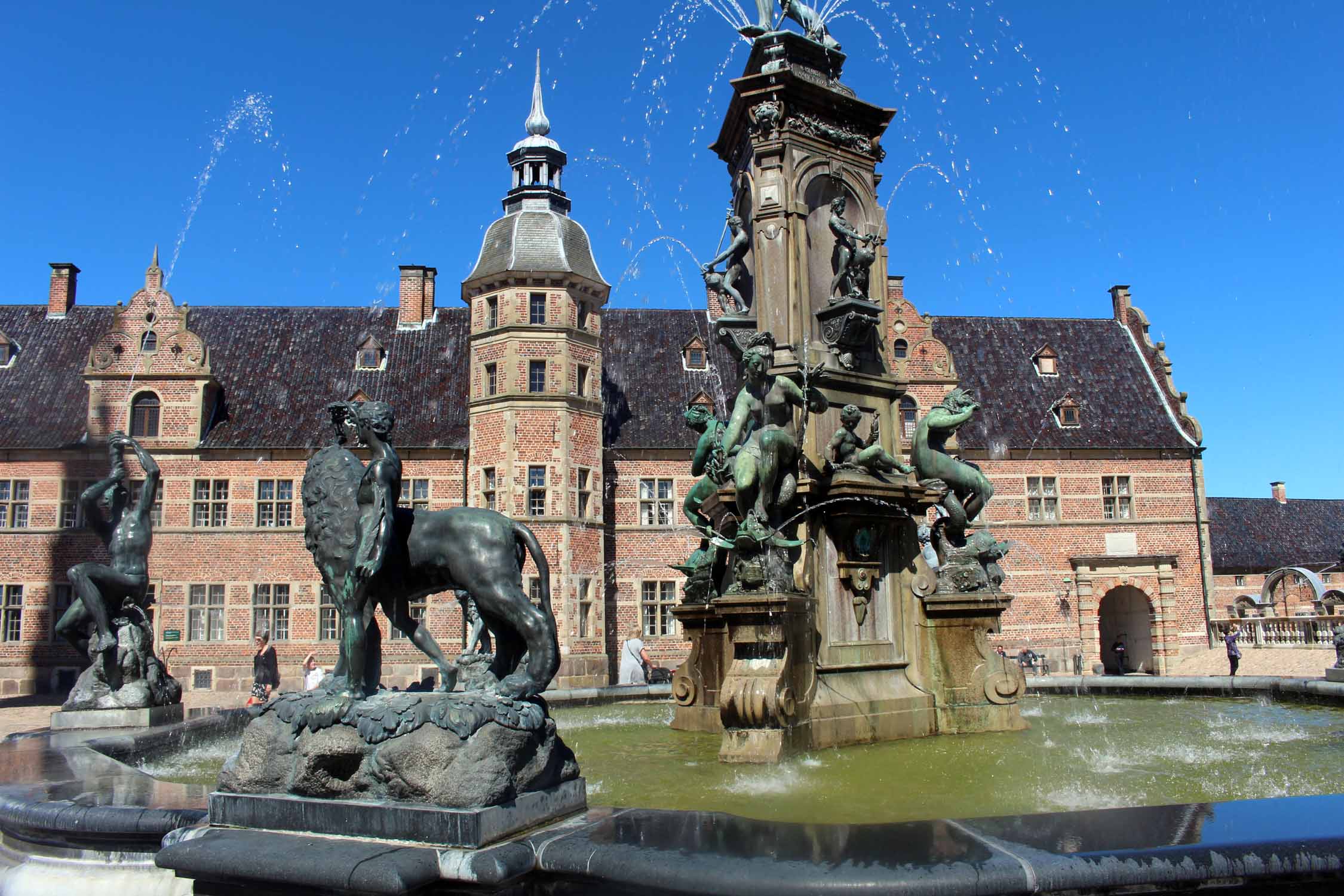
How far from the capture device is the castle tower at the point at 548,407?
30.4 metres

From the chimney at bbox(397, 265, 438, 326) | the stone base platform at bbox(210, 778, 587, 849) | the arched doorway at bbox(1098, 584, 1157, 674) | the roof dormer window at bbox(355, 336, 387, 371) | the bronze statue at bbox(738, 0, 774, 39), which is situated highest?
the chimney at bbox(397, 265, 438, 326)

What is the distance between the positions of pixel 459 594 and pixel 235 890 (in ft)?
6.48

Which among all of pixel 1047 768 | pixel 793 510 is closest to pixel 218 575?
pixel 793 510

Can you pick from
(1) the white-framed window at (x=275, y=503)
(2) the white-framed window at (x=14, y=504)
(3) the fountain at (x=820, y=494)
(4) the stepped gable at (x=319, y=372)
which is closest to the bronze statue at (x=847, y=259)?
(3) the fountain at (x=820, y=494)

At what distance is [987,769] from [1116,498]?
31.6m

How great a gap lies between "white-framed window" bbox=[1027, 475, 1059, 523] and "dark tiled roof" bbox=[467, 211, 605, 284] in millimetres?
16563

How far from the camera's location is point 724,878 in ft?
11.1

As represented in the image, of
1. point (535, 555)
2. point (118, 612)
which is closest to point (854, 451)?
point (535, 555)

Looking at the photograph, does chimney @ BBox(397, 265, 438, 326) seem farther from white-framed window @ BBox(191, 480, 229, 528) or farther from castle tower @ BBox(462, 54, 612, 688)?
white-framed window @ BBox(191, 480, 229, 528)

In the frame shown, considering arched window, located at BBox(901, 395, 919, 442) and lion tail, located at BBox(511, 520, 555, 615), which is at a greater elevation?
Result: arched window, located at BBox(901, 395, 919, 442)

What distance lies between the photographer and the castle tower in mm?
30375

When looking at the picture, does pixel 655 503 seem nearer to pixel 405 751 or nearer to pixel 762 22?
pixel 762 22

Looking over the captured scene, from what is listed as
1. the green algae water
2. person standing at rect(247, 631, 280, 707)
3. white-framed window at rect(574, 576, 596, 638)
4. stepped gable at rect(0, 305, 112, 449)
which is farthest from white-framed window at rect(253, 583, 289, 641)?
the green algae water

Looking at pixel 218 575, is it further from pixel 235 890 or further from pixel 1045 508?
pixel 235 890
